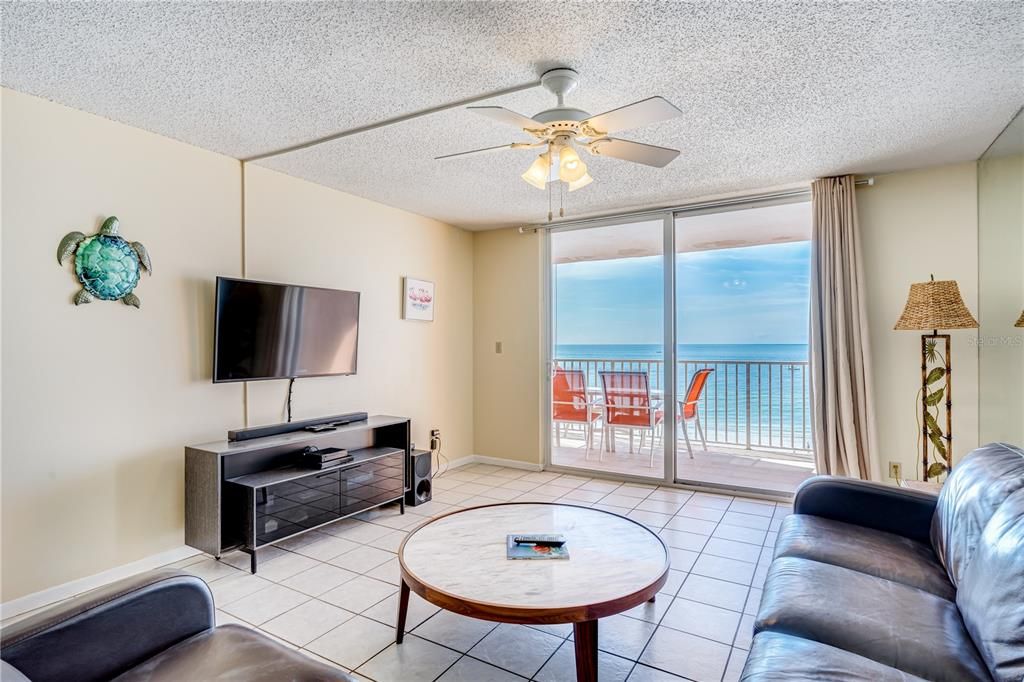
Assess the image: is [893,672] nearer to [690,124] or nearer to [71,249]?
[690,124]

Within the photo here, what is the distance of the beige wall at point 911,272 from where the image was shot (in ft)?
11.2

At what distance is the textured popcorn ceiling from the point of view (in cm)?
184

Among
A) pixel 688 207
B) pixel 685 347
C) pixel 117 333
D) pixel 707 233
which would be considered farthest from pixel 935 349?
pixel 117 333

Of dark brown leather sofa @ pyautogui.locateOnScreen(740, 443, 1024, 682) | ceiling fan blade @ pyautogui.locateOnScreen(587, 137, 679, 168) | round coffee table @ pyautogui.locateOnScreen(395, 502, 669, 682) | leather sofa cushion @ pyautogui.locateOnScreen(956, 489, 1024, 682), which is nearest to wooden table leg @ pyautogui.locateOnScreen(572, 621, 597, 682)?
round coffee table @ pyautogui.locateOnScreen(395, 502, 669, 682)

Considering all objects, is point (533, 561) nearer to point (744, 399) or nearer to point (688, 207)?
point (688, 207)

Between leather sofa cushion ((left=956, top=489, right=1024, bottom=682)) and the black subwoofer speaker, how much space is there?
125 inches

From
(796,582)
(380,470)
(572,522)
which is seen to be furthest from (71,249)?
(796,582)

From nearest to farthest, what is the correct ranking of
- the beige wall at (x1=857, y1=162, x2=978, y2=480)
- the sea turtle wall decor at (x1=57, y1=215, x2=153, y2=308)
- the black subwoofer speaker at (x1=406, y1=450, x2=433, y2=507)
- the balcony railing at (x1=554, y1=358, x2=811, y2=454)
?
the sea turtle wall decor at (x1=57, y1=215, x2=153, y2=308) → the beige wall at (x1=857, y1=162, x2=978, y2=480) → the black subwoofer speaker at (x1=406, y1=450, x2=433, y2=507) → the balcony railing at (x1=554, y1=358, x2=811, y2=454)

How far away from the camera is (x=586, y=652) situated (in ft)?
5.51

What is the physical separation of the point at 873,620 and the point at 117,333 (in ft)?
11.4

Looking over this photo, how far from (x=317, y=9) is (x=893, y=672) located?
2624 mm

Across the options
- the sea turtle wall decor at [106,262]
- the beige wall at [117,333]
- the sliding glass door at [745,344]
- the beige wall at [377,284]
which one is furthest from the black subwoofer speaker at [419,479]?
the sliding glass door at [745,344]

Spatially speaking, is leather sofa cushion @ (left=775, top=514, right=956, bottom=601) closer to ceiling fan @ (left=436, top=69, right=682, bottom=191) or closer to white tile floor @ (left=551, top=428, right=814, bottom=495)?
ceiling fan @ (left=436, top=69, right=682, bottom=191)

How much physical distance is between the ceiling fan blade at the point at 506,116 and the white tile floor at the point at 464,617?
213 cm
